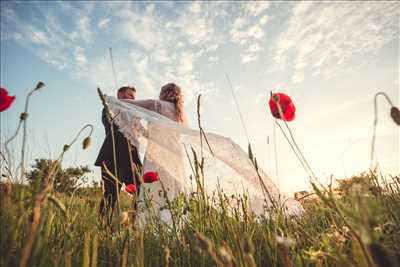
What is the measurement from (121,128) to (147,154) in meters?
0.51

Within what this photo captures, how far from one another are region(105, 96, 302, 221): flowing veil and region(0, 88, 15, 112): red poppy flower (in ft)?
6.09

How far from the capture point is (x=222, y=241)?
461 millimetres

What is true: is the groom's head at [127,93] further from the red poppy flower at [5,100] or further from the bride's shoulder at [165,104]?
the red poppy flower at [5,100]

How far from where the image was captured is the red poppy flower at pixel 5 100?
878mm

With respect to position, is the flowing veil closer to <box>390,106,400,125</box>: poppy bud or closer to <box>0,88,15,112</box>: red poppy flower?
<box>0,88,15,112</box>: red poppy flower

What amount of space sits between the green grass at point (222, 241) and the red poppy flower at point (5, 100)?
293mm

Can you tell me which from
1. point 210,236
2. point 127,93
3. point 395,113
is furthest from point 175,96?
point 395,113

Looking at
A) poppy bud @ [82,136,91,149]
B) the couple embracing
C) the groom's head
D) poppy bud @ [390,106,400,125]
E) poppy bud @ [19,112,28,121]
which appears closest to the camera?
poppy bud @ [390,106,400,125]

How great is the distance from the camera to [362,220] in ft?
1.09

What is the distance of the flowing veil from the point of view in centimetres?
295

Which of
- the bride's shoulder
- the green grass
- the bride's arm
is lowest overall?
the green grass

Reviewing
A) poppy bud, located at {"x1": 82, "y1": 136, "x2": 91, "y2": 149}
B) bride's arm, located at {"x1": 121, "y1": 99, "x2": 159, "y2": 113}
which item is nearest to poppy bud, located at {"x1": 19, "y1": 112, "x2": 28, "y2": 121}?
poppy bud, located at {"x1": 82, "y1": 136, "x2": 91, "y2": 149}

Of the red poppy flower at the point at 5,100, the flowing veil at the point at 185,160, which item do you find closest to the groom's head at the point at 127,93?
the flowing veil at the point at 185,160

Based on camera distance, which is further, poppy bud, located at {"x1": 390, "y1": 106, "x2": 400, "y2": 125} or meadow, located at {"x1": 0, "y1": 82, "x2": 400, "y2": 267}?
poppy bud, located at {"x1": 390, "y1": 106, "x2": 400, "y2": 125}
